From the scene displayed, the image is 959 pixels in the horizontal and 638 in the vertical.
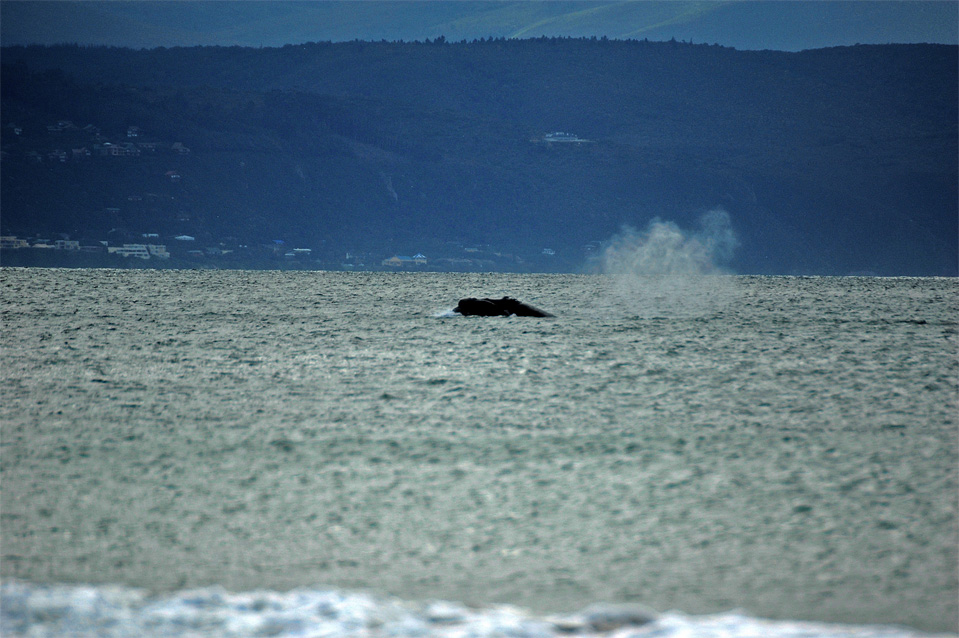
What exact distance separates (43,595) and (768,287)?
23.2 meters

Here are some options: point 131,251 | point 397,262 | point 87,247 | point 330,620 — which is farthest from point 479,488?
point 397,262

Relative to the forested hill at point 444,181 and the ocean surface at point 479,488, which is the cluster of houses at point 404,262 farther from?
the ocean surface at point 479,488

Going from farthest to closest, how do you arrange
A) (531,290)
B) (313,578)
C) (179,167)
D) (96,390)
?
(179,167) → (531,290) → (96,390) → (313,578)

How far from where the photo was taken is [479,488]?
233 inches

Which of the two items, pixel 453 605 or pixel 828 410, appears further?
pixel 828 410

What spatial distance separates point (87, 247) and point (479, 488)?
328 feet

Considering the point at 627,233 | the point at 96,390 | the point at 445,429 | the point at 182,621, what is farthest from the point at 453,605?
the point at 627,233

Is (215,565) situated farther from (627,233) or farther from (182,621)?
(627,233)

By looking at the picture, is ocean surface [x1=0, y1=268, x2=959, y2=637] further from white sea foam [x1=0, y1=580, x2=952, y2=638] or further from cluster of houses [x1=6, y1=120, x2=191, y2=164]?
cluster of houses [x1=6, y1=120, x2=191, y2=164]

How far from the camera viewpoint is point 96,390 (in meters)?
9.28

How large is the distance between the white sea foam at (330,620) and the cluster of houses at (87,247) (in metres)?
92.7

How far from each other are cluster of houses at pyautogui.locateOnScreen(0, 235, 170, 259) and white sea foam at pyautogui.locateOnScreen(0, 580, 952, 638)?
304 feet

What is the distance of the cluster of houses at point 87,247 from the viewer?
9231 centimetres

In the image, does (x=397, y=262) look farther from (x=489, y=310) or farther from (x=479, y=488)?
(x=479, y=488)
